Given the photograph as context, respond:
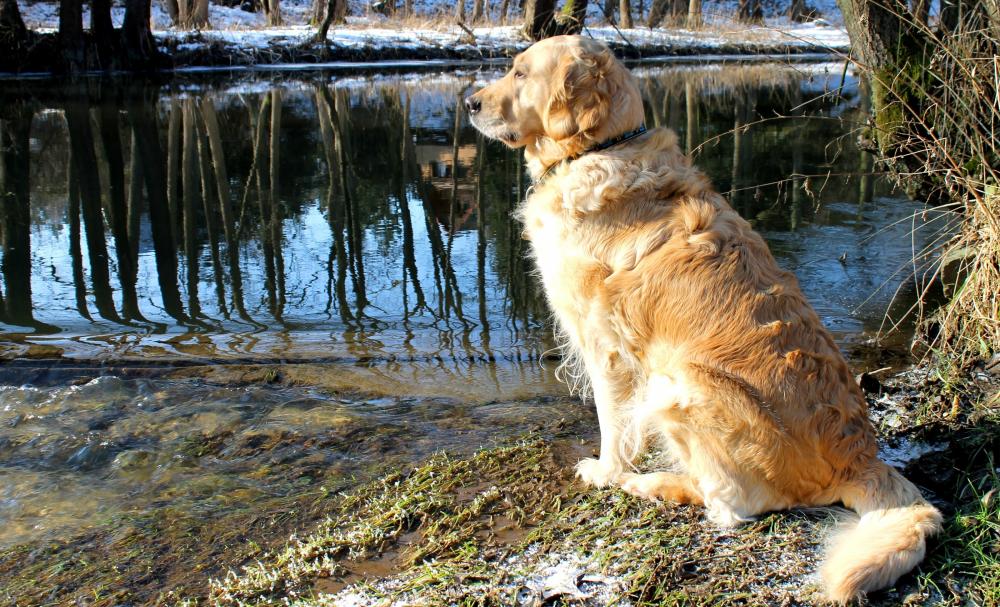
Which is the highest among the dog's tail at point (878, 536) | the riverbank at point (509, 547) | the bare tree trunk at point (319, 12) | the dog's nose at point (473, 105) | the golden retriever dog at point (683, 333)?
the bare tree trunk at point (319, 12)

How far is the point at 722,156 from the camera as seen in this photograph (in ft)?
38.8

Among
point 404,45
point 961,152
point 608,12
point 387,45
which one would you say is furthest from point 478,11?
point 961,152

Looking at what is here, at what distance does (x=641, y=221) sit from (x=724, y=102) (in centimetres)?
1527

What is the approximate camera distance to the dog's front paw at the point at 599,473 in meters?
3.59

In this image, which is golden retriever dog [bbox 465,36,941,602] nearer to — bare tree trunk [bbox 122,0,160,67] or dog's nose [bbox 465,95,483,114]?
dog's nose [bbox 465,95,483,114]

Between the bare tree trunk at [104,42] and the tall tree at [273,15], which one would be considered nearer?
the bare tree trunk at [104,42]

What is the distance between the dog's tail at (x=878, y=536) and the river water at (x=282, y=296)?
72.4 inches

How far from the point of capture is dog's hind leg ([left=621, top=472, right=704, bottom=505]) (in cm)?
332

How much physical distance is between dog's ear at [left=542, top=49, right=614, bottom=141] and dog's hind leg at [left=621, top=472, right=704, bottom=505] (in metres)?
1.57

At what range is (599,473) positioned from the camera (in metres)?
3.61

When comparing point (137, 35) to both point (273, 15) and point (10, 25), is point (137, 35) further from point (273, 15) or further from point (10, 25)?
point (273, 15)

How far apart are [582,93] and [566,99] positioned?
77mm

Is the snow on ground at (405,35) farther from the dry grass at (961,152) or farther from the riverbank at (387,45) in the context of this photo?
the dry grass at (961,152)

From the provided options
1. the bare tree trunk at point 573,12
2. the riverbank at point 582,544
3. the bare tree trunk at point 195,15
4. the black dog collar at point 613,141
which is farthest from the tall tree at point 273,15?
the riverbank at point 582,544
